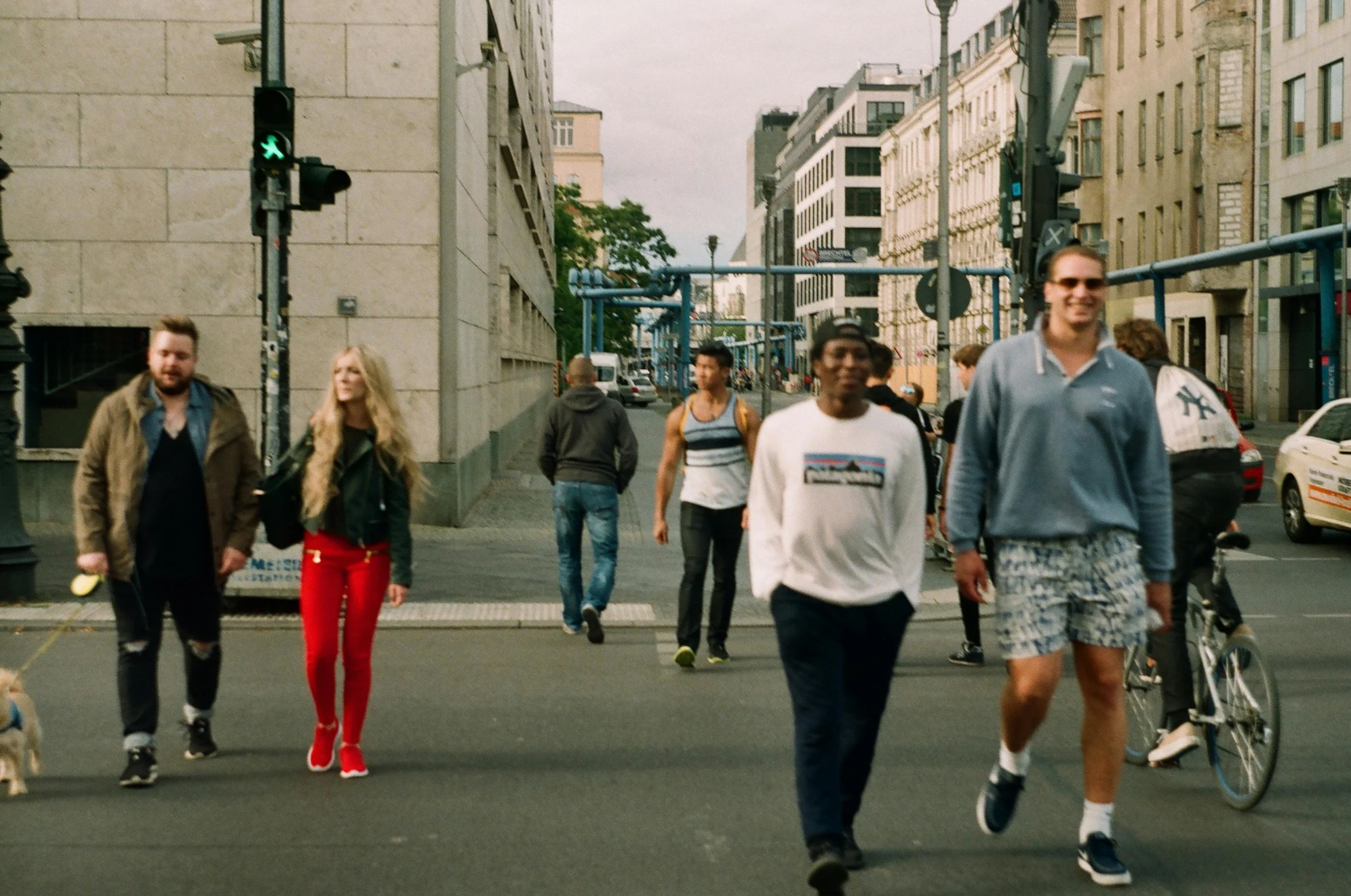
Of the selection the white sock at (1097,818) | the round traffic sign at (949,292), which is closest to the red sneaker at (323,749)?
the white sock at (1097,818)

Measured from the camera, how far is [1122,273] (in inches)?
1718

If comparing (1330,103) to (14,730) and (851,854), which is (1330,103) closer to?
(851,854)

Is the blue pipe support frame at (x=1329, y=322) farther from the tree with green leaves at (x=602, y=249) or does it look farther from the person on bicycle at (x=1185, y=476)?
the tree with green leaves at (x=602, y=249)

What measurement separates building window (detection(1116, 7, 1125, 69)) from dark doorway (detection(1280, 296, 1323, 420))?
1594cm

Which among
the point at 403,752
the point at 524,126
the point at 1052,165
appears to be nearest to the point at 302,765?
the point at 403,752

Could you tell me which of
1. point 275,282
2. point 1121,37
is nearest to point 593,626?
point 275,282

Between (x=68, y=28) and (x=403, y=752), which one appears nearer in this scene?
(x=403, y=752)

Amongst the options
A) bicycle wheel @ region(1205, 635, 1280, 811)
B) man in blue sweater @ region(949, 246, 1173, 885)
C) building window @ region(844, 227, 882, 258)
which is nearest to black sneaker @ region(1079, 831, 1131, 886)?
man in blue sweater @ region(949, 246, 1173, 885)

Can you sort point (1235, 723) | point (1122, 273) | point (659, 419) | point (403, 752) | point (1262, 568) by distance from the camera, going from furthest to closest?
point (659, 419), point (1122, 273), point (1262, 568), point (403, 752), point (1235, 723)

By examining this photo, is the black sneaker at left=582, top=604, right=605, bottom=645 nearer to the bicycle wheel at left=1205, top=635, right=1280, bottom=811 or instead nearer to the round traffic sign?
the bicycle wheel at left=1205, top=635, right=1280, bottom=811

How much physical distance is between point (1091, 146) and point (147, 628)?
59411mm

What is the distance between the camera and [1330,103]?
44.5 m

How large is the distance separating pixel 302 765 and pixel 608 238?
76117 mm

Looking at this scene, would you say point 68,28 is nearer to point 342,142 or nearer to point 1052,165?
point 342,142
